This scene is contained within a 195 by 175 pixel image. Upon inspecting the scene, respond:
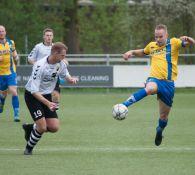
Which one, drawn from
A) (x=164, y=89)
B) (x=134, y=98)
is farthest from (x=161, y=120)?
(x=134, y=98)

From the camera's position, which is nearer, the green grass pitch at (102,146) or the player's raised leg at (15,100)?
the green grass pitch at (102,146)

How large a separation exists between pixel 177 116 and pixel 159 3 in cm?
1667

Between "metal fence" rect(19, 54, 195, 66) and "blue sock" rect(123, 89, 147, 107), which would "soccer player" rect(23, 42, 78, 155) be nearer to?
"blue sock" rect(123, 89, 147, 107)

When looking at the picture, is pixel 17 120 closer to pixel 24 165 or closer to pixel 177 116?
pixel 177 116

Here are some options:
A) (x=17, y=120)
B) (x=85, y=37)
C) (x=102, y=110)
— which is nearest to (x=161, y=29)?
(x=17, y=120)

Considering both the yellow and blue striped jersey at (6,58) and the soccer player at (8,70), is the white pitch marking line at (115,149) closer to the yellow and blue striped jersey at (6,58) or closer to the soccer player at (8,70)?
the soccer player at (8,70)

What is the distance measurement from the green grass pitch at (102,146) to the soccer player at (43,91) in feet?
1.30

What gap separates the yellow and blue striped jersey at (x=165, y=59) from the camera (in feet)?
A: 40.9

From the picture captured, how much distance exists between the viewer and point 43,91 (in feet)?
38.2

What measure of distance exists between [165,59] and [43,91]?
2258mm

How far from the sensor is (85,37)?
4881cm

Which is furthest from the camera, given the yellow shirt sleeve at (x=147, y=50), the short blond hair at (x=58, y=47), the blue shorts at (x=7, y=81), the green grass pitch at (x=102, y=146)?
the blue shorts at (x=7, y=81)

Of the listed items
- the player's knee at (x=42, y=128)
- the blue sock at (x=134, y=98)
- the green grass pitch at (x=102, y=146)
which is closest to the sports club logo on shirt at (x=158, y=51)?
the blue sock at (x=134, y=98)

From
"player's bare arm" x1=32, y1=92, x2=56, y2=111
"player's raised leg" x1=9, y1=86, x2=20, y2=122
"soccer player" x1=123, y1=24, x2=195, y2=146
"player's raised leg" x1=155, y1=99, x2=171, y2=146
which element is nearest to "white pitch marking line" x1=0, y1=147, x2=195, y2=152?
"player's raised leg" x1=155, y1=99, x2=171, y2=146
